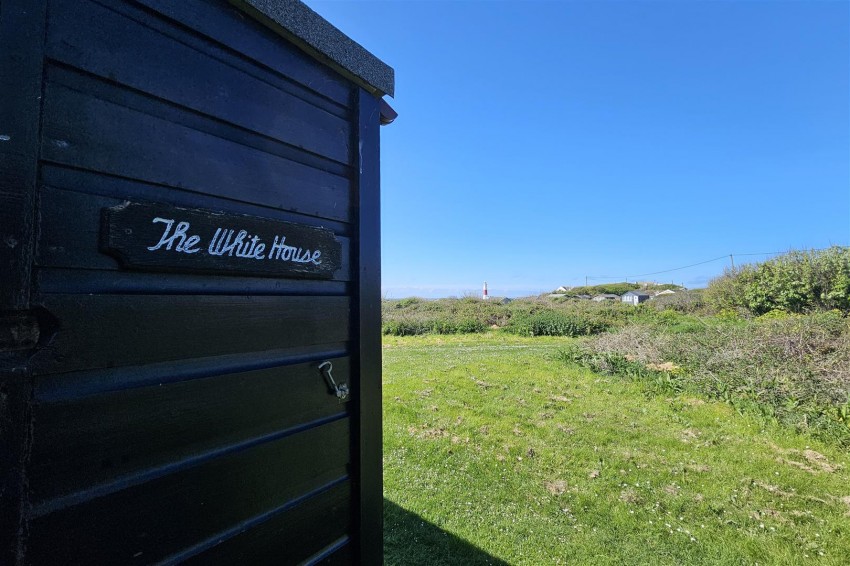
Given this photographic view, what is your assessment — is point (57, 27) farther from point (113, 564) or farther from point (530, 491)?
point (530, 491)

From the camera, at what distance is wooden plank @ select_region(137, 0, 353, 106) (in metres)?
1.17

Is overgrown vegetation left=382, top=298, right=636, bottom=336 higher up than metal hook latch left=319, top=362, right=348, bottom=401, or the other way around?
metal hook latch left=319, top=362, right=348, bottom=401

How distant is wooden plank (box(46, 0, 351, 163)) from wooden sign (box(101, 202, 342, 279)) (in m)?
0.33

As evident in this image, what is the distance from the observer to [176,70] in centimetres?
115

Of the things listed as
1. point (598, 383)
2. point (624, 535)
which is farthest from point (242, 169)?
point (598, 383)

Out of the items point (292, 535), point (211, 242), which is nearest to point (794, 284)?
point (292, 535)

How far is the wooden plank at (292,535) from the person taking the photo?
3.95 feet

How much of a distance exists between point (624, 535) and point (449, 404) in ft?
12.0

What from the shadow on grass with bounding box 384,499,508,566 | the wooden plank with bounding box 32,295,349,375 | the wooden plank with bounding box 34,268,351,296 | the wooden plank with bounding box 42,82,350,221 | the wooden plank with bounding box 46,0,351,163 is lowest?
the shadow on grass with bounding box 384,499,508,566

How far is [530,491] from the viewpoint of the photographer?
4.09 meters

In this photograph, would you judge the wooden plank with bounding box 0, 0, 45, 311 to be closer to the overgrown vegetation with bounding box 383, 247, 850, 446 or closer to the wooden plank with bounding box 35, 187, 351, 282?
the wooden plank with bounding box 35, 187, 351, 282

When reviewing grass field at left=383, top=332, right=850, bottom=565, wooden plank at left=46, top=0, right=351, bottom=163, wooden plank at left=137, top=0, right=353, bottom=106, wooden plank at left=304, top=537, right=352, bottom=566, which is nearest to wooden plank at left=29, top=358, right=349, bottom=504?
wooden plank at left=304, top=537, right=352, bottom=566

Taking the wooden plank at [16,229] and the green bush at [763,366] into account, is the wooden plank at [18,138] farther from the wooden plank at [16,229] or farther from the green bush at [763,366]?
the green bush at [763,366]

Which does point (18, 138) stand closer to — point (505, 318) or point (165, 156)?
point (165, 156)
